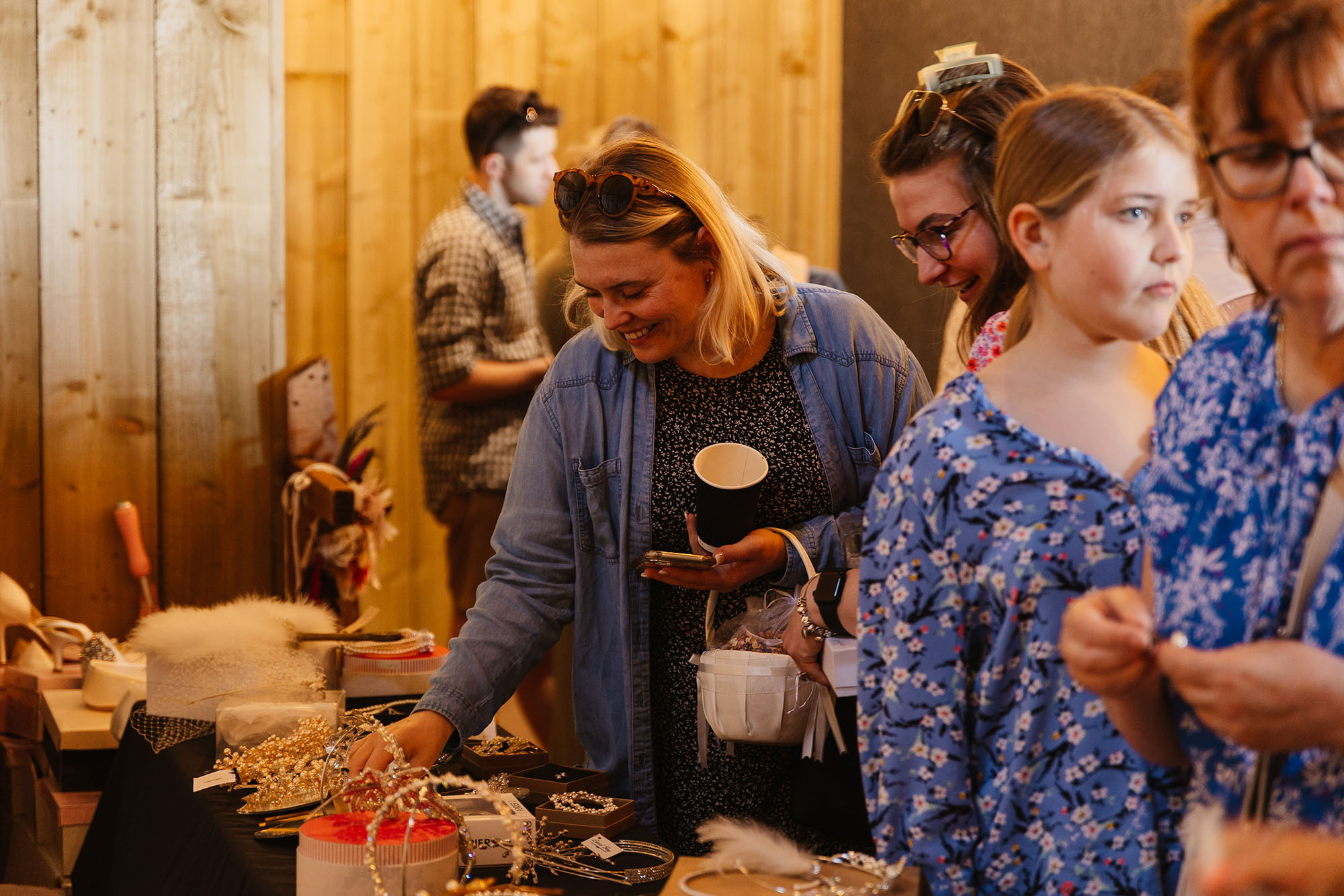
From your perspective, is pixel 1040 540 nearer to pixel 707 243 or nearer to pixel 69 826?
pixel 707 243

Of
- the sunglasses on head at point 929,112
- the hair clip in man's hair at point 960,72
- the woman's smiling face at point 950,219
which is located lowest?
the woman's smiling face at point 950,219

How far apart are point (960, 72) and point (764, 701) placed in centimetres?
80

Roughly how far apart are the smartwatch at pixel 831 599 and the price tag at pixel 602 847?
355mm

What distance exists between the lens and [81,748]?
2.25 metres

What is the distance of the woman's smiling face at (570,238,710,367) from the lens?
5.76 ft

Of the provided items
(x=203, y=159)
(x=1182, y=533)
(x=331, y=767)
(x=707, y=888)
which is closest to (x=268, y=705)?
(x=331, y=767)

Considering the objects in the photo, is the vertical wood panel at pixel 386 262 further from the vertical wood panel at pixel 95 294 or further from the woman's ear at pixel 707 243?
the woman's ear at pixel 707 243

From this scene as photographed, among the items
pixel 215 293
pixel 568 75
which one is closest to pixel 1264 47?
pixel 215 293

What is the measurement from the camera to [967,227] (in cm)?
146

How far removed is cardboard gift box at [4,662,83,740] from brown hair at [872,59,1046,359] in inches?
78.7

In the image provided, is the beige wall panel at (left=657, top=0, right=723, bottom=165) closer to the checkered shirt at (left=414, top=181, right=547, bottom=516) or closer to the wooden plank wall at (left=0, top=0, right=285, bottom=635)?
the checkered shirt at (left=414, top=181, right=547, bottom=516)

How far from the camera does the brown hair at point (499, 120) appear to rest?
3.68m

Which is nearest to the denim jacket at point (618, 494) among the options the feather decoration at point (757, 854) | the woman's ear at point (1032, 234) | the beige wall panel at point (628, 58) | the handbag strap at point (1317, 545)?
the feather decoration at point (757, 854)

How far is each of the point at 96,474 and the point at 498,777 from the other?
6.67ft
